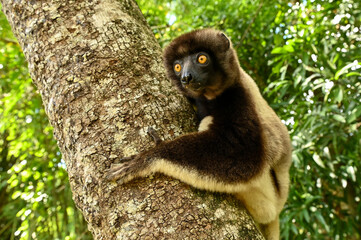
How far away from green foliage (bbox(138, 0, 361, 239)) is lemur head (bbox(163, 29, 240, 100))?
52.4 inches

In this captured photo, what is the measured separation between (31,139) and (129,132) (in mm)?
4682

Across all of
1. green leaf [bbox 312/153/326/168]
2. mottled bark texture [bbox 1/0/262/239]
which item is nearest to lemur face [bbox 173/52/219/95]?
mottled bark texture [bbox 1/0/262/239]

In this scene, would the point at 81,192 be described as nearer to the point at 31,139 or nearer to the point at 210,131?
the point at 210,131

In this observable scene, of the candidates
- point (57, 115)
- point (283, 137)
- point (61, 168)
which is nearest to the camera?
point (57, 115)

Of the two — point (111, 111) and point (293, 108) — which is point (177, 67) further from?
point (293, 108)

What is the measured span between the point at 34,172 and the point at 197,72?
12.6ft

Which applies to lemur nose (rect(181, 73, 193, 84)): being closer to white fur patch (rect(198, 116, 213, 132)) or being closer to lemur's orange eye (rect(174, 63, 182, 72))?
lemur's orange eye (rect(174, 63, 182, 72))

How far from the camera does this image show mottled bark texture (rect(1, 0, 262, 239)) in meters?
1.88

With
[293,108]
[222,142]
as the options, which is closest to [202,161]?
[222,142]

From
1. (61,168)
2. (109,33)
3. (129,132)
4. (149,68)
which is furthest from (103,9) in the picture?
(61,168)

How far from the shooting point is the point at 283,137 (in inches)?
133

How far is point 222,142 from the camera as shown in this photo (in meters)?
2.62

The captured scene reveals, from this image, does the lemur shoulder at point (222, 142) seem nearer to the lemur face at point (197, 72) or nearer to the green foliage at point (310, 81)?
the lemur face at point (197, 72)

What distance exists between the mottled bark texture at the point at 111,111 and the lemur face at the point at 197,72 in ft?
1.21
